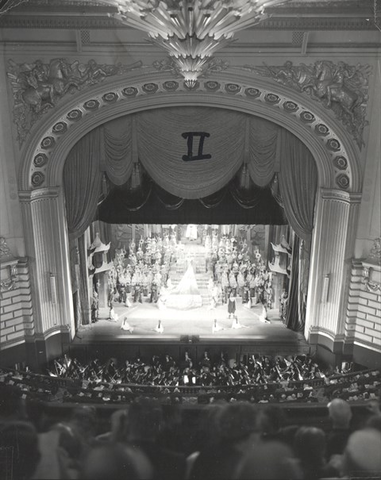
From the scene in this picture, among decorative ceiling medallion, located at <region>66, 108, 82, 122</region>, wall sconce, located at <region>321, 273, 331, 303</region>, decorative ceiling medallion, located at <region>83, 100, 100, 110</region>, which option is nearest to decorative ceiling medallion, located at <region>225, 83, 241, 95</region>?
decorative ceiling medallion, located at <region>83, 100, 100, 110</region>

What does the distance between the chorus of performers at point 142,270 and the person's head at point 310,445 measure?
9253mm

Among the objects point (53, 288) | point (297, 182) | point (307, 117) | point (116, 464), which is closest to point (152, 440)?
point (116, 464)

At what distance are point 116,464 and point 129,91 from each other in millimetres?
8260

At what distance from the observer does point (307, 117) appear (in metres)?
12.8

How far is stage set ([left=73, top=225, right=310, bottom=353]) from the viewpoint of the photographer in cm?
1495

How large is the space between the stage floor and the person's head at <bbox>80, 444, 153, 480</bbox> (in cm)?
662

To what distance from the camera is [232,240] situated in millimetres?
17547

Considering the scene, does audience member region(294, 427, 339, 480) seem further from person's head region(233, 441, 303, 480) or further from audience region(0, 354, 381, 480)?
person's head region(233, 441, 303, 480)

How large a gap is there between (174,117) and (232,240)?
5.43 m

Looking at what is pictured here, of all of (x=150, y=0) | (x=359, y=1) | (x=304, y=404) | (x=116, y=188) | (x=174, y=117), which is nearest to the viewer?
(x=150, y=0)

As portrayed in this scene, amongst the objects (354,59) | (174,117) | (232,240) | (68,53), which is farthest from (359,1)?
(232,240)

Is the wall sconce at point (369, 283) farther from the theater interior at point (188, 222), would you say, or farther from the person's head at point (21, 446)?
the person's head at point (21, 446)

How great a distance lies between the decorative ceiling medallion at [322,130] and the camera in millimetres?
12719

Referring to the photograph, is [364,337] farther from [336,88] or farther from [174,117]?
[174,117]
